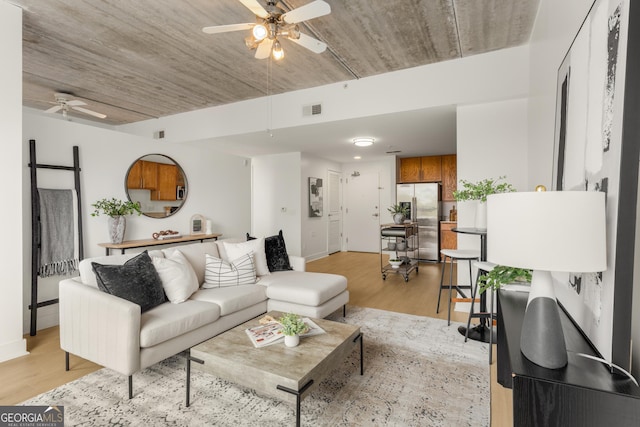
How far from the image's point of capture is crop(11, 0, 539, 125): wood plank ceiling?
2756mm

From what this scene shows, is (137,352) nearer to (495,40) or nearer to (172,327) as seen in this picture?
(172,327)

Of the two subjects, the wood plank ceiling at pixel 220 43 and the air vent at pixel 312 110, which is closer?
the wood plank ceiling at pixel 220 43

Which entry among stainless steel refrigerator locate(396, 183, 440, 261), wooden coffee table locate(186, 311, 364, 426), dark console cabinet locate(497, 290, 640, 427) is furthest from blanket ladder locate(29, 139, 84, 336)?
stainless steel refrigerator locate(396, 183, 440, 261)

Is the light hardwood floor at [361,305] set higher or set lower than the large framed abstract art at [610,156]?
lower

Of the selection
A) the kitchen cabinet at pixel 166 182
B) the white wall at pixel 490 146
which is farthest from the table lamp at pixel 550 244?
the kitchen cabinet at pixel 166 182

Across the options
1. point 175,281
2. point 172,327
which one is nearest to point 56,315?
point 175,281

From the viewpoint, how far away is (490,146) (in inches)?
142

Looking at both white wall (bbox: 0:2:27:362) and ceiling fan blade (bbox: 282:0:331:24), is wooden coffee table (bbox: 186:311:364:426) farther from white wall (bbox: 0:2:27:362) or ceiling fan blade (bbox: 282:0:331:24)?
ceiling fan blade (bbox: 282:0:331:24)

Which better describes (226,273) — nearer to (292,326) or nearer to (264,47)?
(292,326)

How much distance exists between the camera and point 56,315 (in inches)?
133

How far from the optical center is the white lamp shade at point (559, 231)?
0.91m

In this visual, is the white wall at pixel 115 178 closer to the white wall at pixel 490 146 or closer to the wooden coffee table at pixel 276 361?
the wooden coffee table at pixel 276 361

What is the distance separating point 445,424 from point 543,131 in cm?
229

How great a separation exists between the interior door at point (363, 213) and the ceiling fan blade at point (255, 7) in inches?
235
